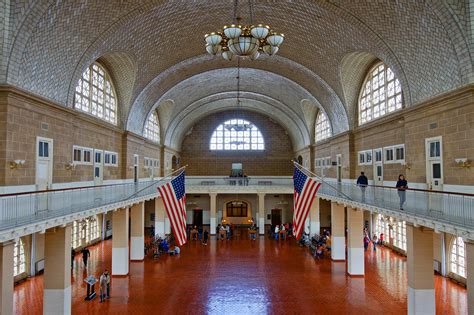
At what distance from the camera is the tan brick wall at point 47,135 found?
36.3ft

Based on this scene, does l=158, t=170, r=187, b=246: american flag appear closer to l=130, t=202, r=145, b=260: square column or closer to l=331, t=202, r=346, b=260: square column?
l=130, t=202, r=145, b=260: square column

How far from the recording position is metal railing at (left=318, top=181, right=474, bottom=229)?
8.73 meters

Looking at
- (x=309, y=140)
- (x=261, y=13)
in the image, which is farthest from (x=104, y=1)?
(x=309, y=140)

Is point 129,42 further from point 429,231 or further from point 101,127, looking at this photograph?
point 429,231

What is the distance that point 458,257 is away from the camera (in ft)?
52.6

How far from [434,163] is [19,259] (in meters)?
17.7

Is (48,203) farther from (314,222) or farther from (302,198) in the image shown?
(314,222)

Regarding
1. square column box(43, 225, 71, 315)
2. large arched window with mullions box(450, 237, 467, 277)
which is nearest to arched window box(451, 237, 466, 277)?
large arched window with mullions box(450, 237, 467, 277)

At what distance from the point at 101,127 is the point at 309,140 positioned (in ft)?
62.1

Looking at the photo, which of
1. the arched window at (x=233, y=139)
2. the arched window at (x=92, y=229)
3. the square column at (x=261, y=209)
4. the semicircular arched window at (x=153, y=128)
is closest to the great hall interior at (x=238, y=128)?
the arched window at (x=92, y=229)

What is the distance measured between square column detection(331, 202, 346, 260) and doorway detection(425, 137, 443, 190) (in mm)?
7848

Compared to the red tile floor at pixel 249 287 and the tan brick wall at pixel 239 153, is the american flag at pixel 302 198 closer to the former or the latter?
the red tile floor at pixel 249 287

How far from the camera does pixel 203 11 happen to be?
1667 cm

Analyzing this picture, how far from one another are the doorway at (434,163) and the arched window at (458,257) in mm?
4684
